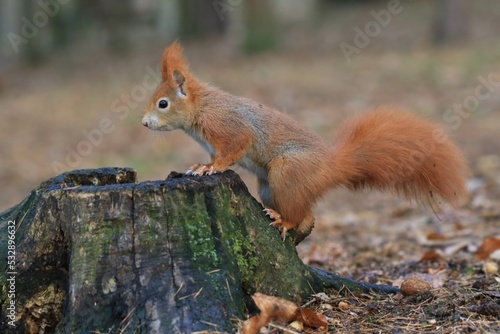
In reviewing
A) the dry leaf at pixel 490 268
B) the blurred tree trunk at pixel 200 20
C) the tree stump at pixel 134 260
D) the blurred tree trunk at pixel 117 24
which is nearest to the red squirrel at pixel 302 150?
the tree stump at pixel 134 260

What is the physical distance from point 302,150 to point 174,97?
63cm

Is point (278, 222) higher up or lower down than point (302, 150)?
lower down

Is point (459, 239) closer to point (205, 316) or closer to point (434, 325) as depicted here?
point (434, 325)

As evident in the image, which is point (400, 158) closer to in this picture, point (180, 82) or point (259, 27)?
point (180, 82)

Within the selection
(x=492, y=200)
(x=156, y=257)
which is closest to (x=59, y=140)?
(x=492, y=200)

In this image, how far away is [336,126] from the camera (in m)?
7.63

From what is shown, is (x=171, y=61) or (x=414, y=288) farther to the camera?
(x=171, y=61)

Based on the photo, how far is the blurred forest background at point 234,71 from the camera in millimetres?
7578

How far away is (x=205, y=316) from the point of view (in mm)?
2236

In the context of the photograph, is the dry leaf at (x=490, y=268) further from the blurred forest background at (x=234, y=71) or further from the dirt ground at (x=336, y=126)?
the blurred forest background at (x=234, y=71)

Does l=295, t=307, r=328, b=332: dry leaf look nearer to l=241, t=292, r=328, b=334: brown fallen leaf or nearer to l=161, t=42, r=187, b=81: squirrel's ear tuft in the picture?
l=241, t=292, r=328, b=334: brown fallen leaf

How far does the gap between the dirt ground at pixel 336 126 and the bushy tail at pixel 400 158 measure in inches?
15.8

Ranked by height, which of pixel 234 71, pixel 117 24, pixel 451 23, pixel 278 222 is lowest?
pixel 278 222

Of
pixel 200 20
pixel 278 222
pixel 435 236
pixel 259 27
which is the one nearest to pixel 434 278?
pixel 278 222
